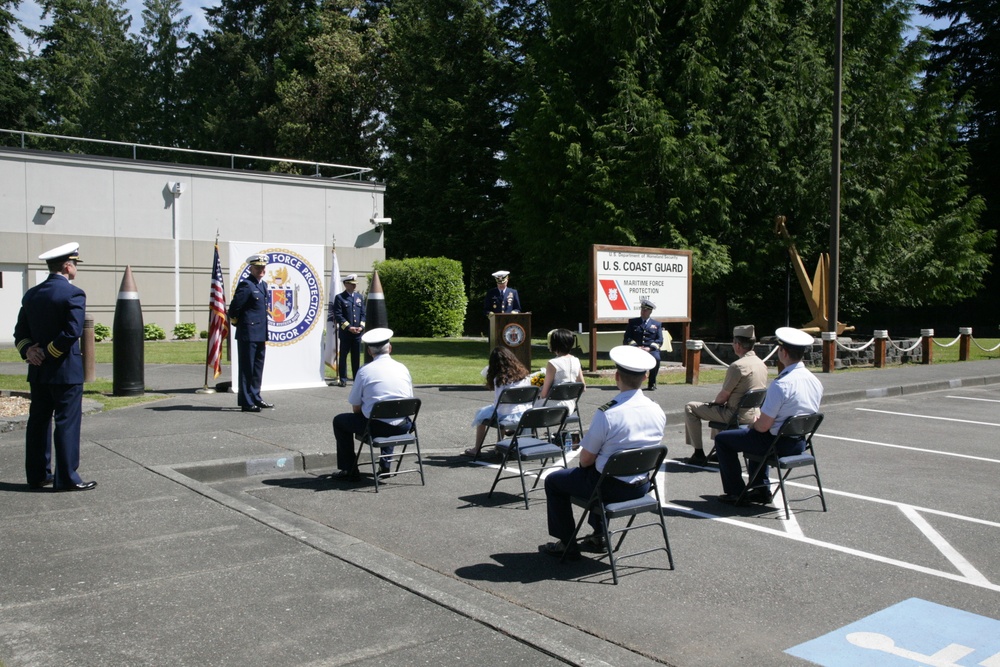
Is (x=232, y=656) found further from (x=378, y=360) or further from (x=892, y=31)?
(x=892, y=31)

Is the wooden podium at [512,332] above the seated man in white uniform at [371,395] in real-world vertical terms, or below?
above

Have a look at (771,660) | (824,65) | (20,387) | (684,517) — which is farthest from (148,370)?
(824,65)

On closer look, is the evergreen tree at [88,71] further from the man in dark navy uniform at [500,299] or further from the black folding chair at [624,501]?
the black folding chair at [624,501]

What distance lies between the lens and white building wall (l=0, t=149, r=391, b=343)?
25344 mm

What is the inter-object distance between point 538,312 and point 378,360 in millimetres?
35546

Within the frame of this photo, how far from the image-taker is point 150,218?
2736 cm

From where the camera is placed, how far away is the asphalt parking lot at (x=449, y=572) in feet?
14.5

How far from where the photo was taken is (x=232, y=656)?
13.8 feet

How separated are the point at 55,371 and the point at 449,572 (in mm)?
3993

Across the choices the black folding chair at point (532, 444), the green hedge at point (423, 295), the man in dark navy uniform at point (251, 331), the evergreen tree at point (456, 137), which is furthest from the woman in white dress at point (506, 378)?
the evergreen tree at point (456, 137)

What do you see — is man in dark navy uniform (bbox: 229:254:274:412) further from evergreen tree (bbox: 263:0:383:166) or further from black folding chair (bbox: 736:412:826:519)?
evergreen tree (bbox: 263:0:383:166)

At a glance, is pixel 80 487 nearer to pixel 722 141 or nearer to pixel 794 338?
pixel 794 338

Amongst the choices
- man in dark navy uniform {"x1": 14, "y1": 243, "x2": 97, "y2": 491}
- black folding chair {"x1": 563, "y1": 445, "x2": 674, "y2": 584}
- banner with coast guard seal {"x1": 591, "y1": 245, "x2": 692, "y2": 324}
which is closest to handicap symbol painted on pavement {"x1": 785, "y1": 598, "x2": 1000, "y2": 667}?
black folding chair {"x1": 563, "y1": 445, "x2": 674, "y2": 584}

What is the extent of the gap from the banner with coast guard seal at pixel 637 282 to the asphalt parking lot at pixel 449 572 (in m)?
8.43
